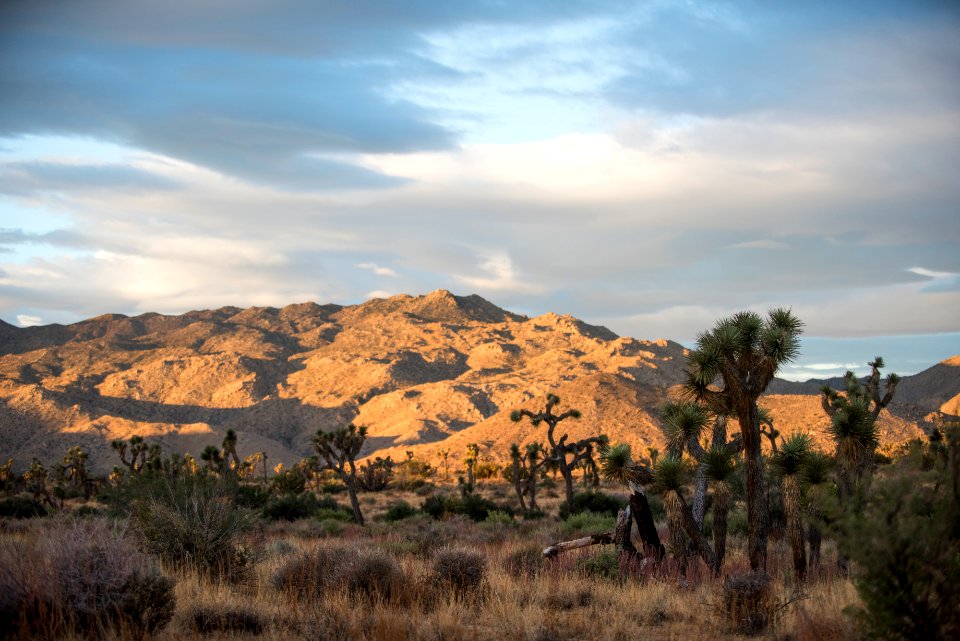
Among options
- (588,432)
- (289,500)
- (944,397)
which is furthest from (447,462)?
(944,397)

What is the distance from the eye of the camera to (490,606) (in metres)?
10.7

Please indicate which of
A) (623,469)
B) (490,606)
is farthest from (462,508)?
(490,606)

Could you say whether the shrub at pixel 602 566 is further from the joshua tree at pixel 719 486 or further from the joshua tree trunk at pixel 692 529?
the joshua tree at pixel 719 486

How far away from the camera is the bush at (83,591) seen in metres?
8.24

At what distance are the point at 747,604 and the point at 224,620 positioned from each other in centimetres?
670

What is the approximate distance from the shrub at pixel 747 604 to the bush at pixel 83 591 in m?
7.04

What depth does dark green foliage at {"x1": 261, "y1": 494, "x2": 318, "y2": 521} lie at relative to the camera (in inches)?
1382

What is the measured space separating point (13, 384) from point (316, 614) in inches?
6022

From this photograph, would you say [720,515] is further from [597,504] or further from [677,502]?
[597,504]

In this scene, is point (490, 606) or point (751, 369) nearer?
point (490, 606)

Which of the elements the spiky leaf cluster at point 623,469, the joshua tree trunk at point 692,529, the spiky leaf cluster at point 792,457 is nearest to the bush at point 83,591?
the joshua tree trunk at point 692,529

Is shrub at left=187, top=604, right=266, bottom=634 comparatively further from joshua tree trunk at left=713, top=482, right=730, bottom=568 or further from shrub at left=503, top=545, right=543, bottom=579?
joshua tree trunk at left=713, top=482, right=730, bottom=568

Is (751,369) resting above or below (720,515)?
above

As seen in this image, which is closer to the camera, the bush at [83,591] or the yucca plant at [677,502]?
the bush at [83,591]
